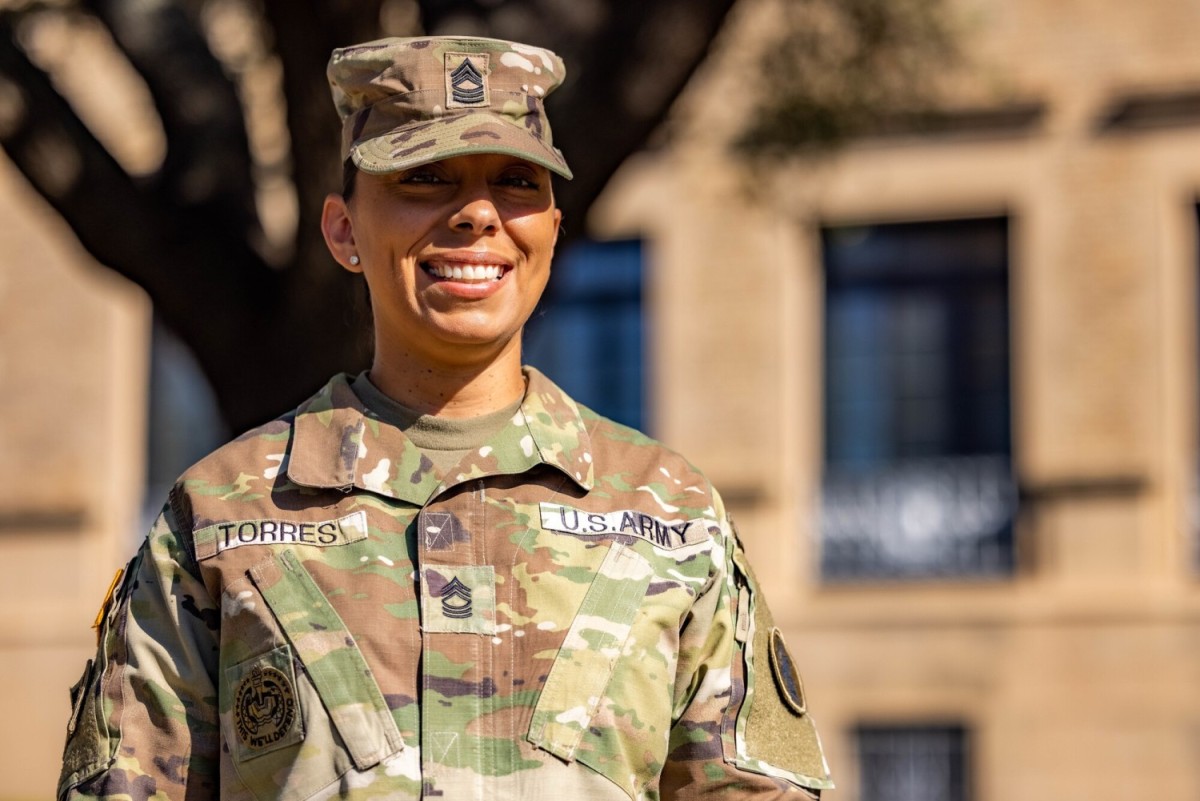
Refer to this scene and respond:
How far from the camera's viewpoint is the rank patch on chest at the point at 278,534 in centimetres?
271

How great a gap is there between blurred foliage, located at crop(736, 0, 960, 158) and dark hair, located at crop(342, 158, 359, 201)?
24.0 feet

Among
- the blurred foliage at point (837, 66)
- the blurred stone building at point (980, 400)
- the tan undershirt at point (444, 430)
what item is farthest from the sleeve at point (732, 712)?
the blurred stone building at point (980, 400)

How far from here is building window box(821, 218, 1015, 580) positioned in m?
15.0

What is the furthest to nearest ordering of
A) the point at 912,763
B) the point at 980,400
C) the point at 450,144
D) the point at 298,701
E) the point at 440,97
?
the point at 980,400 → the point at 912,763 → the point at 440,97 → the point at 450,144 → the point at 298,701

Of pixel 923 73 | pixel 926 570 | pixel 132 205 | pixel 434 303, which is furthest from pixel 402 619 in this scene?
pixel 926 570

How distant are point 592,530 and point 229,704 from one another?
506 millimetres

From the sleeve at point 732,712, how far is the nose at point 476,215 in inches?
20.2

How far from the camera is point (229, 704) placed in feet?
8.80

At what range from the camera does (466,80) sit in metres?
2.86

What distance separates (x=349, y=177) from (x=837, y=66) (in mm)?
7561

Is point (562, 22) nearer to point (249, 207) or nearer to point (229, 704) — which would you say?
point (249, 207)

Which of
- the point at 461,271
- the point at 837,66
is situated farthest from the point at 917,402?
the point at 461,271

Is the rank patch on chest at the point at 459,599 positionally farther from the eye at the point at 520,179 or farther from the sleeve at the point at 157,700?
the eye at the point at 520,179

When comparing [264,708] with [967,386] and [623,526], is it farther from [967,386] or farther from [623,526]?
[967,386]
